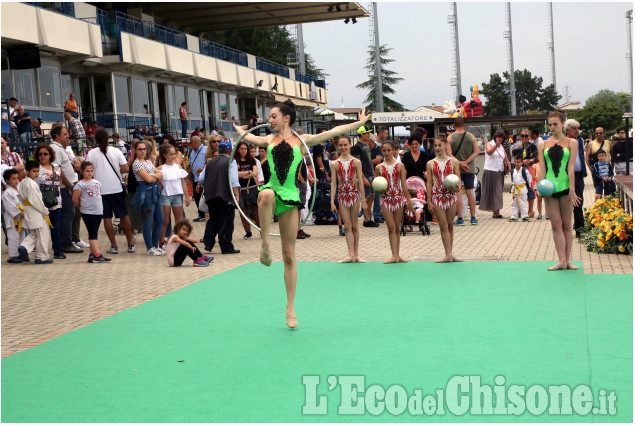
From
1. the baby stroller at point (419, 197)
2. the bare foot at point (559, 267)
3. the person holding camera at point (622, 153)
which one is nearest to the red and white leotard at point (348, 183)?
the bare foot at point (559, 267)

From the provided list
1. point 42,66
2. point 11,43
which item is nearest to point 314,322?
point 11,43

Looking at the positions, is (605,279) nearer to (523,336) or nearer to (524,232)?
Result: (523,336)

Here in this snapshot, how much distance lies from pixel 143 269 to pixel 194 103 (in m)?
29.4

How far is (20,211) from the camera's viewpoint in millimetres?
12641

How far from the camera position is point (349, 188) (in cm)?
1198

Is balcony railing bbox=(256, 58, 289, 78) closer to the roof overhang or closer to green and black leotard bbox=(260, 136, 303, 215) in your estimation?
the roof overhang

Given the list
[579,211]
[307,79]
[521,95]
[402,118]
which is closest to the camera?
[579,211]

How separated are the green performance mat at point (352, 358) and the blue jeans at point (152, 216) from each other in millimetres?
4120

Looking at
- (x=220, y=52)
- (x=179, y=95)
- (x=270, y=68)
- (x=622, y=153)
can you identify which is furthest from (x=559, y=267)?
(x=270, y=68)

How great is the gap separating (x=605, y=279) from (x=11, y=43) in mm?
20421

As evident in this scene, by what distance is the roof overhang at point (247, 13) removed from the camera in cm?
4378

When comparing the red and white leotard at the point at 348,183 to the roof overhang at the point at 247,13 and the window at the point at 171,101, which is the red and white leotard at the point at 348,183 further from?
the roof overhang at the point at 247,13

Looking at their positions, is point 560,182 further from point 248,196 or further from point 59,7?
point 59,7

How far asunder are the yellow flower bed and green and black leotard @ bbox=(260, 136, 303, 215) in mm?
5820
